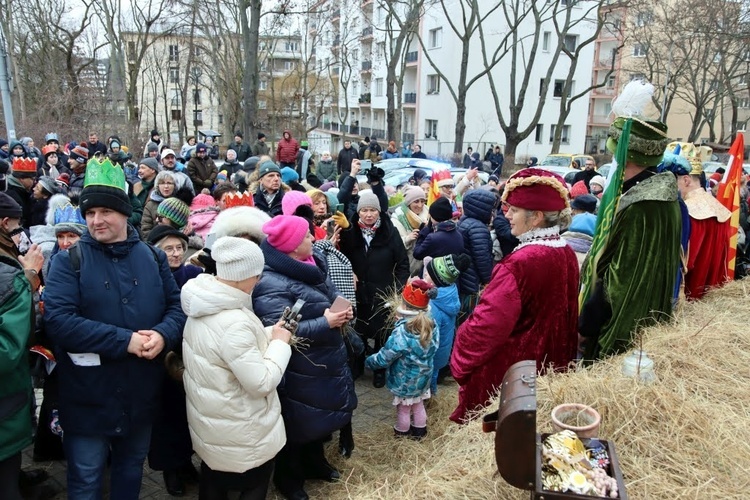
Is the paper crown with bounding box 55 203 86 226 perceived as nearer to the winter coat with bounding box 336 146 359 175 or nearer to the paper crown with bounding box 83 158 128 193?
the paper crown with bounding box 83 158 128 193

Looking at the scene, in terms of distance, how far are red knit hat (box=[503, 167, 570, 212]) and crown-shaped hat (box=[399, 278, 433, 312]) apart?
5.34ft

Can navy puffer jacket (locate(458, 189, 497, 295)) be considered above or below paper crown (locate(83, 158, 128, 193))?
below

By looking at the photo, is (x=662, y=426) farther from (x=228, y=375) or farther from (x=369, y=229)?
Result: (x=369, y=229)

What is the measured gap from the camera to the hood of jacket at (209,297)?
2861 millimetres

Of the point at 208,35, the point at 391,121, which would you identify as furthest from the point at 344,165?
the point at 208,35

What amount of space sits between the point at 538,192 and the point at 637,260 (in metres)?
0.81

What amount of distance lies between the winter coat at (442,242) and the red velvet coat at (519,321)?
100 inches

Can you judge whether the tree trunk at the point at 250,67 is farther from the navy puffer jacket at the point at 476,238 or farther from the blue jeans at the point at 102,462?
the blue jeans at the point at 102,462

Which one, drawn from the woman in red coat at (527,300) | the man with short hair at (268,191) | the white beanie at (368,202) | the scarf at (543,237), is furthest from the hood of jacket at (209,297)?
the man with short hair at (268,191)

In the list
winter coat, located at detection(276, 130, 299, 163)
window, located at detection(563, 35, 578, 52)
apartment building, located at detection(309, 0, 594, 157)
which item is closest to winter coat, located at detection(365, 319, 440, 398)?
winter coat, located at detection(276, 130, 299, 163)

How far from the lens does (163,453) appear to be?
3.80m

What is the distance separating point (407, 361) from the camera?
461 centimetres

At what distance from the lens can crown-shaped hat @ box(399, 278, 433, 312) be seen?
455cm

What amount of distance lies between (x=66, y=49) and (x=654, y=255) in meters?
35.2
